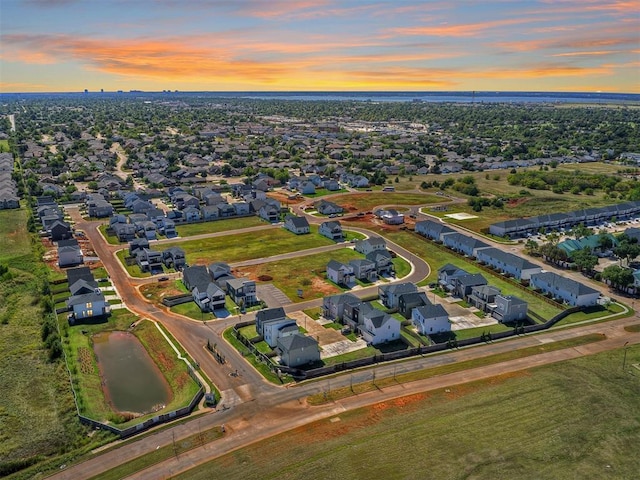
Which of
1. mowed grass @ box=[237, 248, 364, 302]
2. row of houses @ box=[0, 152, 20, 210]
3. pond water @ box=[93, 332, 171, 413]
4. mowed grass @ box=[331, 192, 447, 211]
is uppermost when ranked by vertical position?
row of houses @ box=[0, 152, 20, 210]

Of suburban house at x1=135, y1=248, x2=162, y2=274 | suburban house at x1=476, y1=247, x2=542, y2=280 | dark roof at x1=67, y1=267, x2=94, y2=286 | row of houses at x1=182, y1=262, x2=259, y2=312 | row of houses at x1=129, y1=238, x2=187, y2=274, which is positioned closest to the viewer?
row of houses at x1=182, y1=262, x2=259, y2=312

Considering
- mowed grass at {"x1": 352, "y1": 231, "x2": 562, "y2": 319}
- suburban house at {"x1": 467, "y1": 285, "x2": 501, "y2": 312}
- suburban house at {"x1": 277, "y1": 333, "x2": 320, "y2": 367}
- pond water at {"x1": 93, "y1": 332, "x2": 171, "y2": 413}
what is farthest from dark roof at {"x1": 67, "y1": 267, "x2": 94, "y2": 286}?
suburban house at {"x1": 467, "y1": 285, "x2": 501, "y2": 312}

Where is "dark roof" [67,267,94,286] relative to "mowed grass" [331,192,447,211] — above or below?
below

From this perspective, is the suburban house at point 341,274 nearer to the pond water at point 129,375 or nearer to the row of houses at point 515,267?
the row of houses at point 515,267

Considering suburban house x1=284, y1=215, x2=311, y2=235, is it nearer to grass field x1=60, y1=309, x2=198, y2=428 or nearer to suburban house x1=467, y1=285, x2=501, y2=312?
suburban house x1=467, y1=285, x2=501, y2=312

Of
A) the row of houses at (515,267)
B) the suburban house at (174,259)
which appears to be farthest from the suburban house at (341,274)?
the suburban house at (174,259)

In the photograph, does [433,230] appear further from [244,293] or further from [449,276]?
[244,293]

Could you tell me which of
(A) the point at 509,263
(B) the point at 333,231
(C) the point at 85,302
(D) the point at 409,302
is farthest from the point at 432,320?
(C) the point at 85,302

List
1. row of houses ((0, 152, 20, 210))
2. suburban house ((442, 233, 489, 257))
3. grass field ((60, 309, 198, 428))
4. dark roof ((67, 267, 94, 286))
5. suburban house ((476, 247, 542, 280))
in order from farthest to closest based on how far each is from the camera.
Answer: row of houses ((0, 152, 20, 210)) < suburban house ((442, 233, 489, 257)) < suburban house ((476, 247, 542, 280)) < dark roof ((67, 267, 94, 286)) < grass field ((60, 309, 198, 428))
